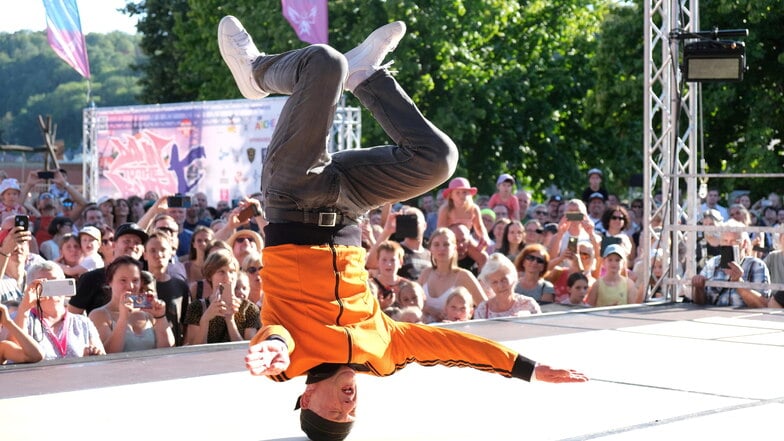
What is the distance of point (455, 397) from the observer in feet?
16.9

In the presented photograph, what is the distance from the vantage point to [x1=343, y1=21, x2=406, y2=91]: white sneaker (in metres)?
4.18

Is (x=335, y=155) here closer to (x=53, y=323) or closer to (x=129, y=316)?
(x=53, y=323)

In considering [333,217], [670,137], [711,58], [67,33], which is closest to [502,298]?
[670,137]

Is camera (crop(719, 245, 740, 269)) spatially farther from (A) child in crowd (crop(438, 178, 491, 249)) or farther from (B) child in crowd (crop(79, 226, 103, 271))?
(B) child in crowd (crop(79, 226, 103, 271))

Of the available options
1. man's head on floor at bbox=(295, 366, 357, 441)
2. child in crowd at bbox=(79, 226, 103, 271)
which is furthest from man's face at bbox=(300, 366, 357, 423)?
child in crowd at bbox=(79, 226, 103, 271)

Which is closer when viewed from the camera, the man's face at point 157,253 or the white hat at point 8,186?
the man's face at point 157,253

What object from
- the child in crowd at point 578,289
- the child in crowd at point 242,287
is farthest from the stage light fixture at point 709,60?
the child in crowd at point 242,287

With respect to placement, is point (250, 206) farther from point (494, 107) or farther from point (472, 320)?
point (494, 107)

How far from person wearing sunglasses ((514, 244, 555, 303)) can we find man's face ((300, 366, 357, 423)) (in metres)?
4.76

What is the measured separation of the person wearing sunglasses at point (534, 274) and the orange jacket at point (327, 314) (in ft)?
15.0

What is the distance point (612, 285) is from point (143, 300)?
401 cm

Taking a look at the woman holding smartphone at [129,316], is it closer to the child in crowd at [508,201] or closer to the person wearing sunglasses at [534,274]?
the person wearing sunglasses at [534,274]

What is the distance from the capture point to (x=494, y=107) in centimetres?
2391

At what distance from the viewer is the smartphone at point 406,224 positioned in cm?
905
